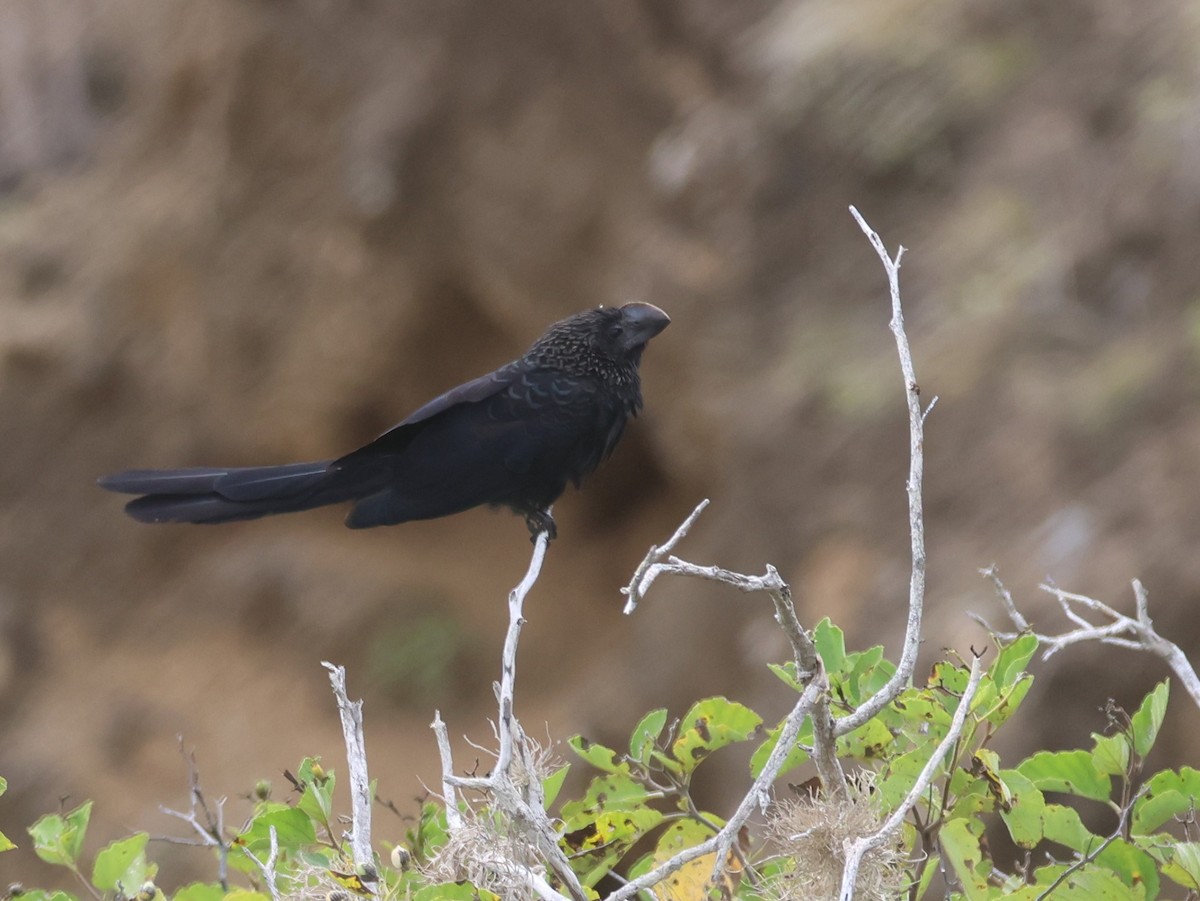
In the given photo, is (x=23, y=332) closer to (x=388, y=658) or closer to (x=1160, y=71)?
(x=388, y=658)

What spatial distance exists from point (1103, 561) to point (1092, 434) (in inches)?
23.4

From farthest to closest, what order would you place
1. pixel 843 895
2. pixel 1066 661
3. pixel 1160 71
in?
pixel 1160 71, pixel 1066 661, pixel 843 895

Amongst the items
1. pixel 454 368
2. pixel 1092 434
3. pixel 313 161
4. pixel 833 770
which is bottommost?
pixel 454 368

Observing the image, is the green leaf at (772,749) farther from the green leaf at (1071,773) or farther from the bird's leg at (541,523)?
the bird's leg at (541,523)

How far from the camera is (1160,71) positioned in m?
6.04

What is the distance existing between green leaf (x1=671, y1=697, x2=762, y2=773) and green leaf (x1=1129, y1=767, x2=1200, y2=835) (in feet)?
1.84

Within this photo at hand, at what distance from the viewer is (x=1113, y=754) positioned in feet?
6.50

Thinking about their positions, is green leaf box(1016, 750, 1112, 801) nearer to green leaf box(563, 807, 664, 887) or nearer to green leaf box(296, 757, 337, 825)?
green leaf box(563, 807, 664, 887)

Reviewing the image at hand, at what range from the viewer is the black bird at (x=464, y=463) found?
3480 mm

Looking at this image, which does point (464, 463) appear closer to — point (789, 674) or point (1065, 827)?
point (789, 674)

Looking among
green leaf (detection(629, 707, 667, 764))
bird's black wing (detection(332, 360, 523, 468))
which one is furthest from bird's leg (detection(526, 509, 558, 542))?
green leaf (detection(629, 707, 667, 764))

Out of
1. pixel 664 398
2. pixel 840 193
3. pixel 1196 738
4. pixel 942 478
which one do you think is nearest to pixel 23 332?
pixel 664 398

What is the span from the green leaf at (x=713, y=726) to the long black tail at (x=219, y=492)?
161 centimetres

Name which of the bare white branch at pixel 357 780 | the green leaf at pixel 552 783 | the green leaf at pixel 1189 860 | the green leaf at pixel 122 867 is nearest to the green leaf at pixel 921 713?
the green leaf at pixel 1189 860
